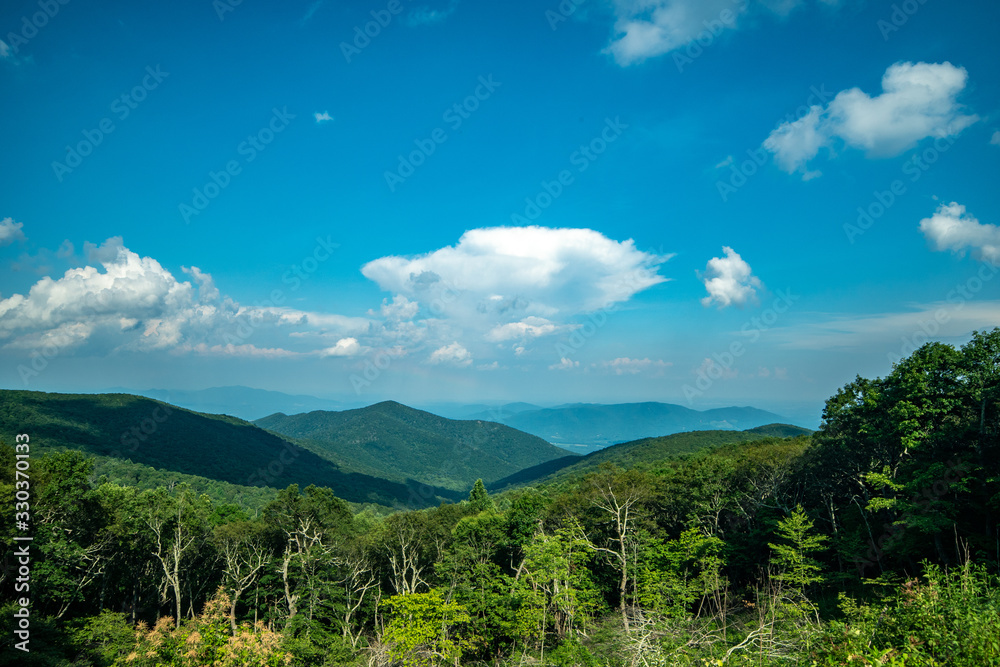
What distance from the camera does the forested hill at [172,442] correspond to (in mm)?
128125

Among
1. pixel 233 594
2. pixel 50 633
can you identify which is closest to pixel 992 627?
pixel 50 633

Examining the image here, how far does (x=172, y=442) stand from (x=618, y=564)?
174 m

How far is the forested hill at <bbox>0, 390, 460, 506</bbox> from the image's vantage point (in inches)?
5044

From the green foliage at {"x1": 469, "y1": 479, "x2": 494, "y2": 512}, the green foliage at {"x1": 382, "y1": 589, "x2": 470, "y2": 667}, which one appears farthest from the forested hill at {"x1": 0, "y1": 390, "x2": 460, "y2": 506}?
the green foliage at {"x1": 382, "y1": 589, "x2": 470, "y2": 667}

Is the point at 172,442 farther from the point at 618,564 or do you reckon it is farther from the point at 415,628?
the point at 415,628

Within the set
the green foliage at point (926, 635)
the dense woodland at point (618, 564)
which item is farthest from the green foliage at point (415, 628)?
the green foliage at point (926, 635)

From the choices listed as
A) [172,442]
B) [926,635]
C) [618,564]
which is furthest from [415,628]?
[172,442]

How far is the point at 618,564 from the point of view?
29.1 meters

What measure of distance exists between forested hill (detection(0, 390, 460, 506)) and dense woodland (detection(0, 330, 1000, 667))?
86.4 metres

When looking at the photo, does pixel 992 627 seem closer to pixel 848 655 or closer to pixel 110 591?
pixel 848 655

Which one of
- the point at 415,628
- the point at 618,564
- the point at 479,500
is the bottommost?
the point at 618,564

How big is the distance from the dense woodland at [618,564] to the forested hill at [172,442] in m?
86.4

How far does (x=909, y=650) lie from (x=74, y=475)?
36630mm

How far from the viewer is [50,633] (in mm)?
18641
